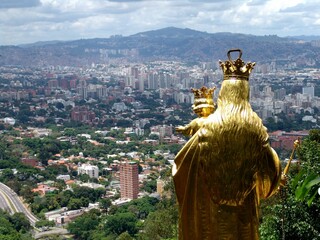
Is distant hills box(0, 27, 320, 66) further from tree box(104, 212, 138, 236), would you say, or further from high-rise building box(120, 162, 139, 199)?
tree box(104, 212, 138, 236)

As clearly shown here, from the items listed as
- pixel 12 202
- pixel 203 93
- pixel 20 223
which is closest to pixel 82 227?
pixel 20 223

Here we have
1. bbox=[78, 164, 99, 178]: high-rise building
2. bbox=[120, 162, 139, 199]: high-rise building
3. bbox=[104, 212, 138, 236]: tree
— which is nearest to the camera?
bbox=[104, 212, 138, 236]: tree

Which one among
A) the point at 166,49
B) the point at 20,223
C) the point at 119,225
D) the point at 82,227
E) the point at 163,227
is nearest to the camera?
the point at 163,227

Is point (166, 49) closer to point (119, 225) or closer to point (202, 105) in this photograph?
point (119, 225)

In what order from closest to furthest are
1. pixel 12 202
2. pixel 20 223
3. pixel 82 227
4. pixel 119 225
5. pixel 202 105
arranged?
pixel 202 105
pixel 119 225
pixel 82 227
pixel 20 223
pixel 12 202

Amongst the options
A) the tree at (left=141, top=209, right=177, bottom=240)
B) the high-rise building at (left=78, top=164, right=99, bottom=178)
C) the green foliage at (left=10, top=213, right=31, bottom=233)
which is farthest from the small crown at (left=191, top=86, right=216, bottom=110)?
the high-rise building at (left=78, top=164, right=99, bottom=178)

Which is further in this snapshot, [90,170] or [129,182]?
[90,170]

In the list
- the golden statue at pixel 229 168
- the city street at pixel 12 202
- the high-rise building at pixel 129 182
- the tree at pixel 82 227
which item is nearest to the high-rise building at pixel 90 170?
the high-rise building at pixel 129 182
